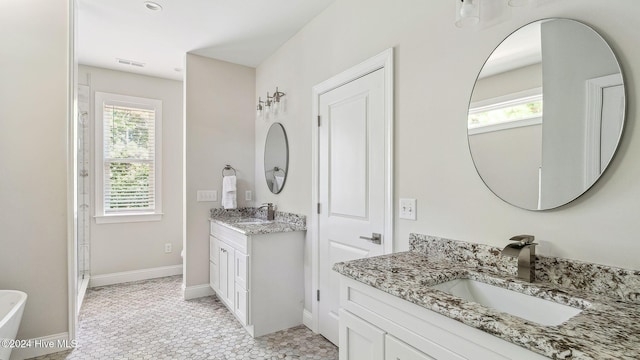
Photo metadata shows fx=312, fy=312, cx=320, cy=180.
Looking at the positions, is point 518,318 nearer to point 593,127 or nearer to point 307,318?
point 593,127

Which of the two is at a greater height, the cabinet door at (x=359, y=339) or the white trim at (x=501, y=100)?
the white trim at (x=501, y=100)

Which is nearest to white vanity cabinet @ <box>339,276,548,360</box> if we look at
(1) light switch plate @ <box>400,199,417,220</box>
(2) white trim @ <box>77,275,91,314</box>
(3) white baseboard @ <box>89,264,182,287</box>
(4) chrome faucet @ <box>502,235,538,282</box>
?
(4) chrome faucet @ <box>502,235,538,282</box>

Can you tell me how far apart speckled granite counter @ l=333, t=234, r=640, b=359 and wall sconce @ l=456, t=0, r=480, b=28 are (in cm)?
103

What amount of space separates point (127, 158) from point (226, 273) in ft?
7.40

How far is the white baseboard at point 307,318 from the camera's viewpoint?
2.70m

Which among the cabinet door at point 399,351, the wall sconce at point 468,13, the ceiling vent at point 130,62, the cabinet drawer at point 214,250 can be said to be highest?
the ceiling vent at point 130,62

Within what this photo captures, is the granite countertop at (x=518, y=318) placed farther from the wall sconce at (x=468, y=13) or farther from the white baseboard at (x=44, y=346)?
the white baseboard at (x=44, y=346)

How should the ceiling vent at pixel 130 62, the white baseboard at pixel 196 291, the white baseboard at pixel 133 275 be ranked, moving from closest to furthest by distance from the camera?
the white baseboard at pixel 196 291 → the ceiling vent at pixel 130 62 → the white baseboard at pixel 133 275

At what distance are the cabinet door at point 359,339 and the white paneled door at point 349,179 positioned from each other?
692 millimetres

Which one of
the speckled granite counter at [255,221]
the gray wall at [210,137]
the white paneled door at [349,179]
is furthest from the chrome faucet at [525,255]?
the gray wall at [210,137]

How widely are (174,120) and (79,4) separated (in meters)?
1.90

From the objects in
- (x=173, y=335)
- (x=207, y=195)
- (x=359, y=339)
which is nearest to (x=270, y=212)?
(x=207, y=195)

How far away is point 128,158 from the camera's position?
4082 mm

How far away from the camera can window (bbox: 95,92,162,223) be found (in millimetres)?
3928
